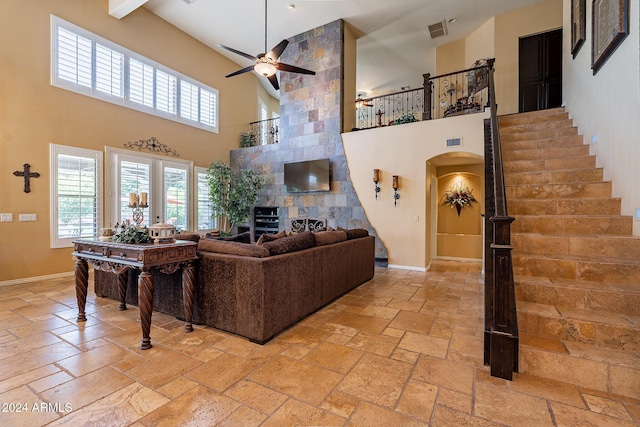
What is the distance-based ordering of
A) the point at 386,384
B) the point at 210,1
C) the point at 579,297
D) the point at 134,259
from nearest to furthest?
the point at 386,384
the point at 579,297
the point at 134,259
the point at 210,1

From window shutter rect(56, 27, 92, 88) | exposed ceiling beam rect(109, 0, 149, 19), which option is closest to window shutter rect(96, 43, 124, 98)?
window shutter rect(56, 27, 92, 88)

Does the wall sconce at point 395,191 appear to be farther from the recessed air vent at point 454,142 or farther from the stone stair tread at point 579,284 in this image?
the stone stair tread at point 579,284

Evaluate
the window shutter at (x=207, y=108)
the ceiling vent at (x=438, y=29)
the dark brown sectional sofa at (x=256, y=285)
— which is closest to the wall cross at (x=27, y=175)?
the dark brown sectional sofa at (x=256, y=285)

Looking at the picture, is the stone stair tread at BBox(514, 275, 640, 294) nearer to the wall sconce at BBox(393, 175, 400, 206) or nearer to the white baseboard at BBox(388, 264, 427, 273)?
the white baseboard at BBox(388, 264, 427, 273)

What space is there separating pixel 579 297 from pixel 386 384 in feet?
5.47

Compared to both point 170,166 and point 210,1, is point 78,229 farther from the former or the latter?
point 210,1

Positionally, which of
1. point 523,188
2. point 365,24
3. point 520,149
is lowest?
point 523,188

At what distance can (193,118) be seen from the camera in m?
7.30

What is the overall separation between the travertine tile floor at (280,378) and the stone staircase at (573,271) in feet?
0.58

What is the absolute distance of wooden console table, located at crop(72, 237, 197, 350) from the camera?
239 centimetres

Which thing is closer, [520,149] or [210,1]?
[520,149]

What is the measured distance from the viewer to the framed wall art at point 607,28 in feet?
9.10

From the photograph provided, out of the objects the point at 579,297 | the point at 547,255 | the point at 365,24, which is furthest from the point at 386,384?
the point at 365,24

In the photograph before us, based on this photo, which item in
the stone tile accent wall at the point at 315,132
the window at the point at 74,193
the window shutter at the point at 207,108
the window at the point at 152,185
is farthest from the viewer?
the window shutter at the point at 207,108
